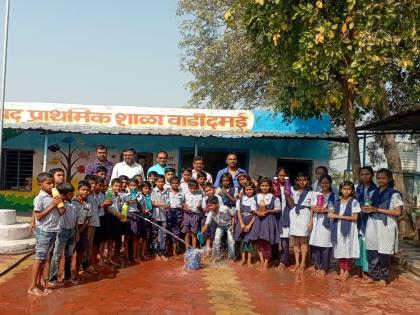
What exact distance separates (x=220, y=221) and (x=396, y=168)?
663 centimetres

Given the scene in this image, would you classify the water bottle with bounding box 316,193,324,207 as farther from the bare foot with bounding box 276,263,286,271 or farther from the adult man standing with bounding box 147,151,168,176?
the adult man standing with bounding box 147,151,168,176

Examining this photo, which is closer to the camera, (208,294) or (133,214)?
(208,294)

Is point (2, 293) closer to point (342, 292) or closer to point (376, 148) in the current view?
point (342, 292)

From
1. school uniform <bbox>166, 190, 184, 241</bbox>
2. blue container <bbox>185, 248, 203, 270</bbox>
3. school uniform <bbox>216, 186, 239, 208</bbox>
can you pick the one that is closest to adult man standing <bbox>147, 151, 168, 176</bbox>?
school uniform <bbox>166, 190, 184, 241</bbox>

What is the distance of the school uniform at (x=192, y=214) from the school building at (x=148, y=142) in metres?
5.08

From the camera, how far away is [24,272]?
5.98 meters

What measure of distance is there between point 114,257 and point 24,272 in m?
1.33

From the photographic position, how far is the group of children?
545 cm

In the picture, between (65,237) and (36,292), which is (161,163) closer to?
(65,237)

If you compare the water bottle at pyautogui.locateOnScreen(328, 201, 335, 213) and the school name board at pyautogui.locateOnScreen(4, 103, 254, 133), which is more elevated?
the school name board at pyautogui.locateOnScreen(4, 103, 254, 133)

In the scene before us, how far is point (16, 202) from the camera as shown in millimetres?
12391

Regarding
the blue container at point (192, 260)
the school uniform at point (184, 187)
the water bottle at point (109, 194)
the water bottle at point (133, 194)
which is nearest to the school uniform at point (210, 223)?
the school uniform at point (184, 187)

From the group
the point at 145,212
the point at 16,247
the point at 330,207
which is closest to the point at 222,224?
the point at 145,212

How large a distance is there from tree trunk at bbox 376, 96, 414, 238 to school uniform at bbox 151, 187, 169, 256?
5.83 metres
